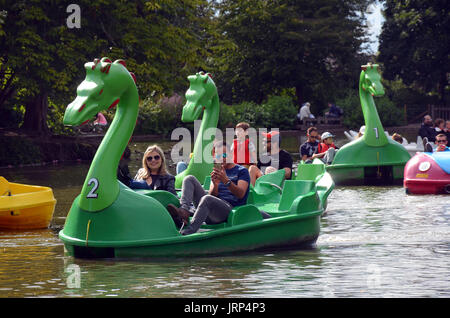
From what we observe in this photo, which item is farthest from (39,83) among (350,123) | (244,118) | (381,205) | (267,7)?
(267,7)

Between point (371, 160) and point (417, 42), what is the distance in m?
34.6

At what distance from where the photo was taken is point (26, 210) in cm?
1396

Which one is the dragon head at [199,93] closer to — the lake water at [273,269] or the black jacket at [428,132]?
the lake water at [273,269]

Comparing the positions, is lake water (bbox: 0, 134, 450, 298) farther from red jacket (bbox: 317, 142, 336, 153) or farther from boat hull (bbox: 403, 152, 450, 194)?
red jacket (bbox: 317, 142, 336, 153)

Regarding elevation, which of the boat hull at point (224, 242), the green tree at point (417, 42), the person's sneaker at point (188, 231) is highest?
the green tree at point (417, 42)

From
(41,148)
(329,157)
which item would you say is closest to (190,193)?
(329,157)

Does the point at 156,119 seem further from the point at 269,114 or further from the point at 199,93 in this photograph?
the point at 199,93

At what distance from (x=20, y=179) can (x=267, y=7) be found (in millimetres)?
36284

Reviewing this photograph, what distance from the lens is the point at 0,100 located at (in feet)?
98.1

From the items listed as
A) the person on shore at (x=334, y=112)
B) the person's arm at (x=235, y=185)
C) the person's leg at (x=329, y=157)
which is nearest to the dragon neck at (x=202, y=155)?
the person's arm at (x=235, y=185)

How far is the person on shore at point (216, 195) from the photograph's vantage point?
36.1 feet

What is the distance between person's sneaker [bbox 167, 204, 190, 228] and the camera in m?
11.1

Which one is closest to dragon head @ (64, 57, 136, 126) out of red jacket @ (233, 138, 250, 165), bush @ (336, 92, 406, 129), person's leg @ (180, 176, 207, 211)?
person's leg @ (180, 176, 207, 211)

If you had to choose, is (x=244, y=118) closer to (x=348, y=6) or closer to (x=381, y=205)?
(x=348, y=6)
